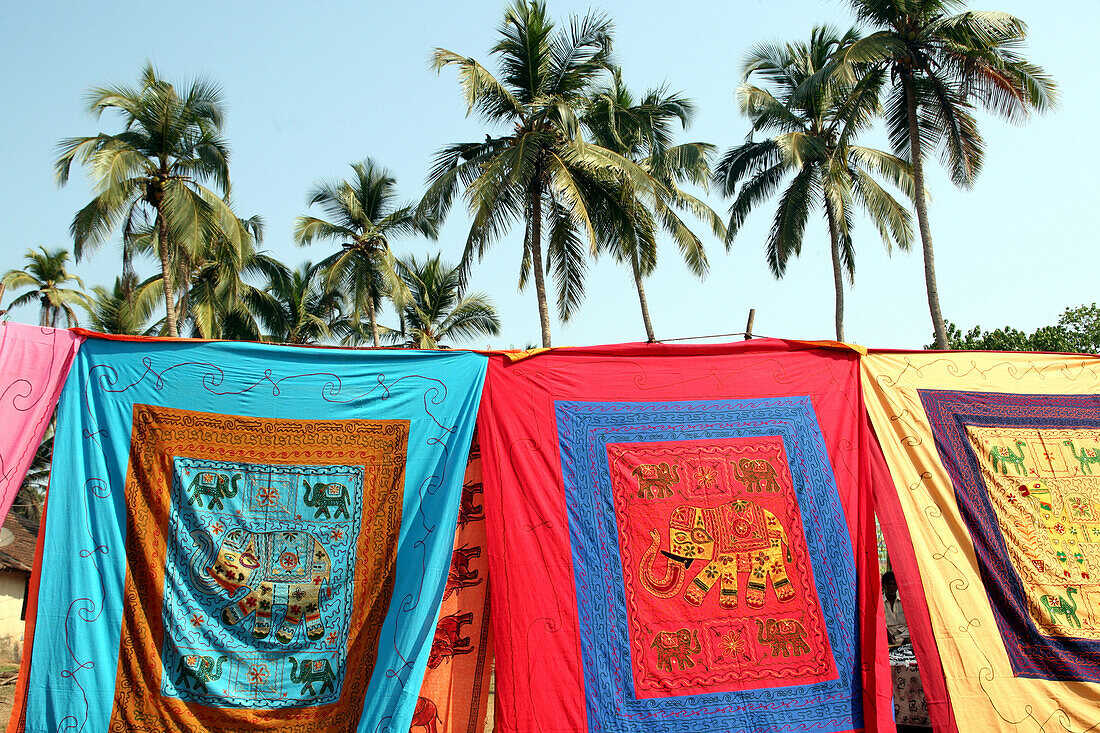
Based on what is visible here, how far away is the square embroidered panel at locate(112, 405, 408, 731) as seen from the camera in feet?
12.5

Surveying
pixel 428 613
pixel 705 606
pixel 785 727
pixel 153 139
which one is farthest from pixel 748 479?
pixel 153 139

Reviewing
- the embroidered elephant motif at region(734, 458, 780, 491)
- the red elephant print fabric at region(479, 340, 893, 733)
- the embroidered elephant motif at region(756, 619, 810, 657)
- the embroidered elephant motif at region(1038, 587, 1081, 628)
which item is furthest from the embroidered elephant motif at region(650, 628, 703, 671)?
the embroidered elephant motif at region(1038, 587, 1081, 628)

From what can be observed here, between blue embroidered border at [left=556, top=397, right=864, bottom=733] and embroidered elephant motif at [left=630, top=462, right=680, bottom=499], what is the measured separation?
0.16 metres

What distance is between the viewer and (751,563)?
171 inches

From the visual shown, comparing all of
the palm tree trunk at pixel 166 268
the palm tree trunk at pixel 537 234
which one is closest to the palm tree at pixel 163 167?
the palm tree trunk at pixel 166 268

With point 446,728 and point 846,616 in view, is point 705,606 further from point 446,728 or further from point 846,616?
point 446,728

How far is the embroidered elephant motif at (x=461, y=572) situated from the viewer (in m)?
4.27

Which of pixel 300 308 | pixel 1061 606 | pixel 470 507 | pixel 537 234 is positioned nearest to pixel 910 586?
pixel 1061 606

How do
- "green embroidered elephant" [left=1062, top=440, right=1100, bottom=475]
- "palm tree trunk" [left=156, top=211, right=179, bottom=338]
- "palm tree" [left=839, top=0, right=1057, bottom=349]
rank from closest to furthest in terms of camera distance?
"green embroidered elephant" [left=1062, top=440, right=1100, bottom=475]
"palm tree" [left=839, top=0, right=1057, bottom=349]
"palm tree trunk" [left=156, top=211, right=179, bottom=338]

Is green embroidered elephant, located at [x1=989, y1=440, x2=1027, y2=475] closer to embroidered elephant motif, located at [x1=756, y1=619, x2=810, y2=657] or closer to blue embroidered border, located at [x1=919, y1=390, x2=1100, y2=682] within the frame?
blue embroidered border, located at [x1=919, y1=390, x2=1100, y2=682]

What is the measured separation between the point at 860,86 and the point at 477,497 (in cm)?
1169

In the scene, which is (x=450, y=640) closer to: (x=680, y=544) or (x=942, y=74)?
(x=680, y=544)

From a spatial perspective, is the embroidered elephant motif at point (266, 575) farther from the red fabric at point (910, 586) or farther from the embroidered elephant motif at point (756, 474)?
the red fabric at point (910, 586)

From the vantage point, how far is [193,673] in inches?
150
